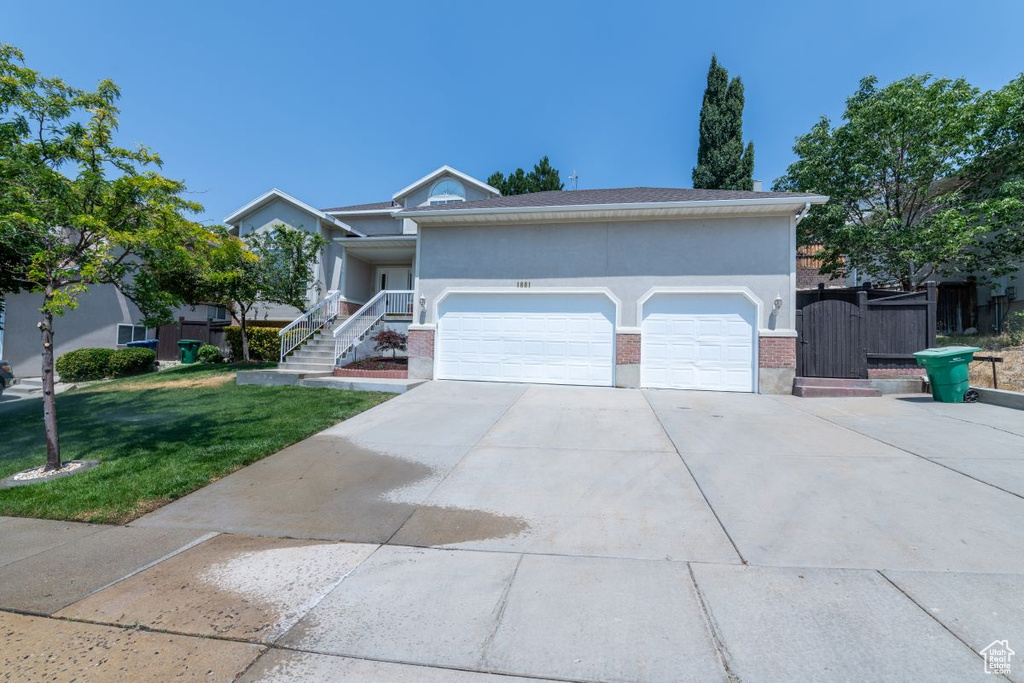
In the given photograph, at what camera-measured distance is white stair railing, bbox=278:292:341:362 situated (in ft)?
44.9

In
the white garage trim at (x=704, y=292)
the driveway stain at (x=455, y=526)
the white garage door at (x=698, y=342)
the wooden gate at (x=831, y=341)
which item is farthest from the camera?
the white garage door at (x=698, y=342)

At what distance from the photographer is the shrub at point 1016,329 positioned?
1280 cm

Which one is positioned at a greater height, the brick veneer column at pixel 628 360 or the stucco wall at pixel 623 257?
the stucco wall at pixel 623 257

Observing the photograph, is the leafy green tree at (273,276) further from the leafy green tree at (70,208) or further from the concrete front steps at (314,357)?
the leafy green tree at (70,208)

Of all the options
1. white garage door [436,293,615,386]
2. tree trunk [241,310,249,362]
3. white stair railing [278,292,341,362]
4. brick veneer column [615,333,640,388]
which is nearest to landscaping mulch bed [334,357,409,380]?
white garage door [436,293,615,386]

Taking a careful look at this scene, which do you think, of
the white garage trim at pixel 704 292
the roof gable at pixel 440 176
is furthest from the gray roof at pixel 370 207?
the white garage trim at pixel 704 292

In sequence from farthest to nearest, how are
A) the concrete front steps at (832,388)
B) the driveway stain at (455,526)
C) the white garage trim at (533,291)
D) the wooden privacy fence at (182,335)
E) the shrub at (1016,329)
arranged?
the wooden privacy fence at (182,335) < the shrub at (1016,329) < the white garage trim at (533,291) < the concrete front steps at (832,388) < the driveway stain at (455,526)

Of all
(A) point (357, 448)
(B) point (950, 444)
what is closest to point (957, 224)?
(B) point (950, 444)

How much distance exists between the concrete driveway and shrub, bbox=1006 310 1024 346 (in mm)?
9936

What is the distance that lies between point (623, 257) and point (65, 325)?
761 inches

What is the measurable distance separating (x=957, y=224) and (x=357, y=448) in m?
17.1

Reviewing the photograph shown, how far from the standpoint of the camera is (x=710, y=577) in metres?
3.04

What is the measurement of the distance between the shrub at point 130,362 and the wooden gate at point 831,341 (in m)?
20.2

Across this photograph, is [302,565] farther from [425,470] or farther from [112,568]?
[425,470]
